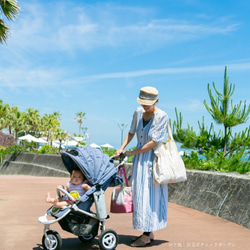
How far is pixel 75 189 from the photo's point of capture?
4.41m

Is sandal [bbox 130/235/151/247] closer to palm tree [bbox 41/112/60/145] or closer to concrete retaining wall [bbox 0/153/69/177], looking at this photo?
concrete retaining wall [bbox 0/153/69/177]

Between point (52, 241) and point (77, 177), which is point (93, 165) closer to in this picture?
point (77, 177)

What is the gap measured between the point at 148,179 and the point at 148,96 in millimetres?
994

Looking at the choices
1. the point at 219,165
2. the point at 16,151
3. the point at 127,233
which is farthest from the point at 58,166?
the point at 127,233

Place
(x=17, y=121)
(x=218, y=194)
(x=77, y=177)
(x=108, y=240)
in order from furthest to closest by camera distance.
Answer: (x=17, y=121) < (x=218, y=194) < (x=77, y=177) < (x=108, y=240)

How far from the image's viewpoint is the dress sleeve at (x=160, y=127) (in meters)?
4.71

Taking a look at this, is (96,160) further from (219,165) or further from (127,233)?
(219,165)

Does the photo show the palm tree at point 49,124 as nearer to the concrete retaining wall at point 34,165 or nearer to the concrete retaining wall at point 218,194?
the concrete retaining wall at point 34,165

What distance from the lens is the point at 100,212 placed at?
433 centimetres

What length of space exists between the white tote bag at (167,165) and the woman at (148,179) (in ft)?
0.28

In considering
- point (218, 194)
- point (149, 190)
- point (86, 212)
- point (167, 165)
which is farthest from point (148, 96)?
point (218, 194)

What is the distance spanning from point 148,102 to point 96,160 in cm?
93

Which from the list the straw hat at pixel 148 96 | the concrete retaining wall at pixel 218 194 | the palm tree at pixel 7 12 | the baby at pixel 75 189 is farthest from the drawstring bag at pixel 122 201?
the palm tree at pixel 7 12

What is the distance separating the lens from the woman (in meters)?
4.67
